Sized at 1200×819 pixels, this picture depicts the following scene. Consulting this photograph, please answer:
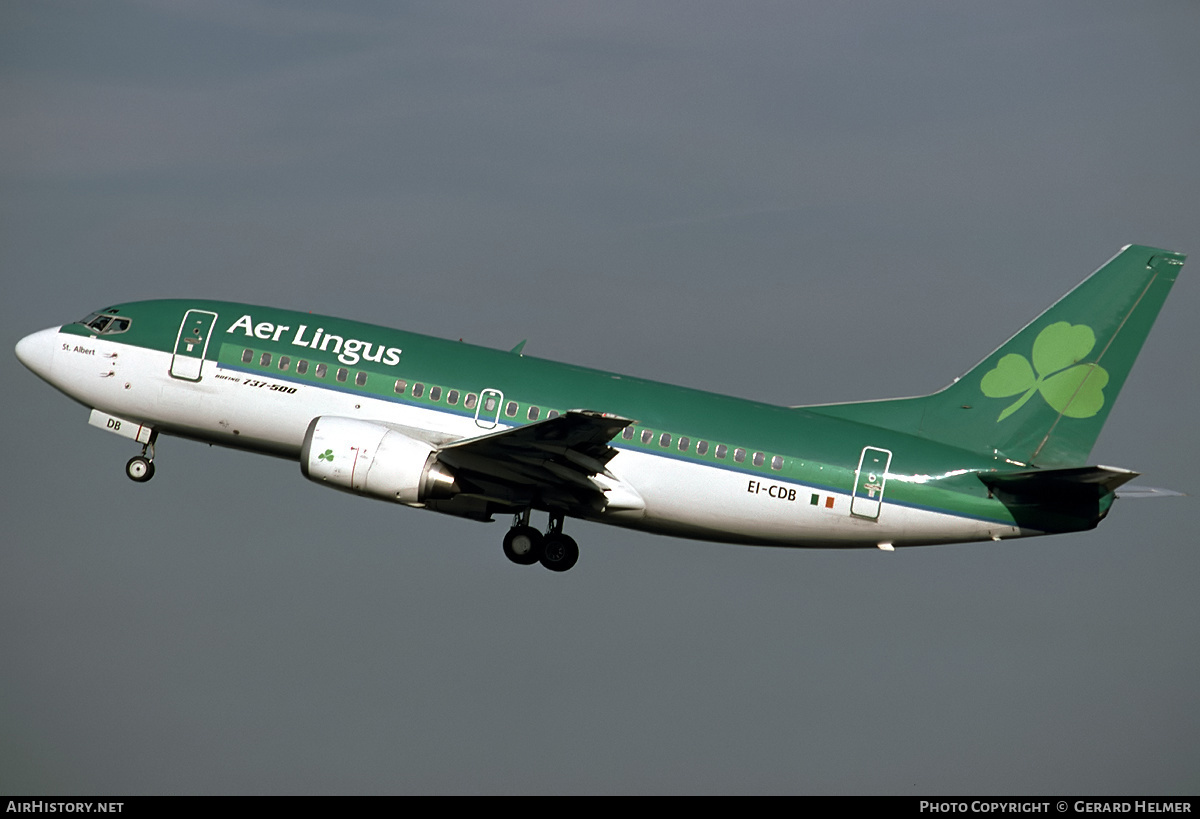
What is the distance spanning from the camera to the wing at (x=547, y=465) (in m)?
31.0

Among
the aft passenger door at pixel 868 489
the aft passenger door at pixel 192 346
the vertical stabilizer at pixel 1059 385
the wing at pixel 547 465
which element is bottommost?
the wing at pixel 547 465

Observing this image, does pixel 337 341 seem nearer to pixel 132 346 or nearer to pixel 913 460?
pixel 132 346

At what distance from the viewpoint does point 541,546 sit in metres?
34.9

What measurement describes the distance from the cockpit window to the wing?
362 inches

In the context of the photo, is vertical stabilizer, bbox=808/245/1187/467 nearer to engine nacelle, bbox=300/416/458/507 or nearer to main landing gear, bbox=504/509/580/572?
main landing gear, bbox=504/509/580/572

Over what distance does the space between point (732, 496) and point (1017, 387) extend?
26.2ft

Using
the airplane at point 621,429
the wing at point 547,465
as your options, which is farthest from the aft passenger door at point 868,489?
the wing at point 547,465

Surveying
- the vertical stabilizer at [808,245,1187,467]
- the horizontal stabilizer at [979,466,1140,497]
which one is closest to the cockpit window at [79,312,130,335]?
the vertical stabilizer at [808,245,1187,467]

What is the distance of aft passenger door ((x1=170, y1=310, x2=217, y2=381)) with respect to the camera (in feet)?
112

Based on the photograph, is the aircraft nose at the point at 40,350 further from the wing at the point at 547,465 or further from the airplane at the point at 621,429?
the wing at the point at 547,465

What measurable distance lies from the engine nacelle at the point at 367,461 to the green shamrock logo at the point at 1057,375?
14137 mm

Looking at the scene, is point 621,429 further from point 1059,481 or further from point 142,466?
point 142,466

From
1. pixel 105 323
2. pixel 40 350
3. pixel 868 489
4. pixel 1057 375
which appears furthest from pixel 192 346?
pixel 1057 375

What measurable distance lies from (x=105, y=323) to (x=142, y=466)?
3708mm
